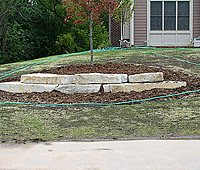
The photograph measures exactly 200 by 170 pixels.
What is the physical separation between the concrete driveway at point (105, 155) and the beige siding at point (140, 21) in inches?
463

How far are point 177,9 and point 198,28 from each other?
1320 millimetres

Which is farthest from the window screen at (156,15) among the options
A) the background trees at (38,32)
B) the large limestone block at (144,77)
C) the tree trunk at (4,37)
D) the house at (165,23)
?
the tree trunk at (4,37)

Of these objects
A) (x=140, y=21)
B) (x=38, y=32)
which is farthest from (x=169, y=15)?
(x=38, y=32)

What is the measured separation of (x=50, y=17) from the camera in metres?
23.6

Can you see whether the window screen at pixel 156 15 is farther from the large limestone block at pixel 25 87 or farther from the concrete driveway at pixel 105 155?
the concrete driveway at pixel 105 155

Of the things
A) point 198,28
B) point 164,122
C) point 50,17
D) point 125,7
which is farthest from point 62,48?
point 164,122

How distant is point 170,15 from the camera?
1526cm

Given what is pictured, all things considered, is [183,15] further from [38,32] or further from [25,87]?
[38,32]

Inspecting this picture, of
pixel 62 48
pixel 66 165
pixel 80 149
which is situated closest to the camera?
pixel 66 165

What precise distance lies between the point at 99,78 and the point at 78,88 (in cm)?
51

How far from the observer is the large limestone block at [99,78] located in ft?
23.4

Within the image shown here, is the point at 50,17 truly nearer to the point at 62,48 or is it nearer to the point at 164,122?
the point at 62,48

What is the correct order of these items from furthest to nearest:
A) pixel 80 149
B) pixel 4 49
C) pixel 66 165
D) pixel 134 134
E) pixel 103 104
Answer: pixel 4 49, pixel 103 104, pixel 134 134, pixel 80 149, pixel 66 165

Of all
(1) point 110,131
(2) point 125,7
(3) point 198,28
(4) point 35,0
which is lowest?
(1) point 110,131
